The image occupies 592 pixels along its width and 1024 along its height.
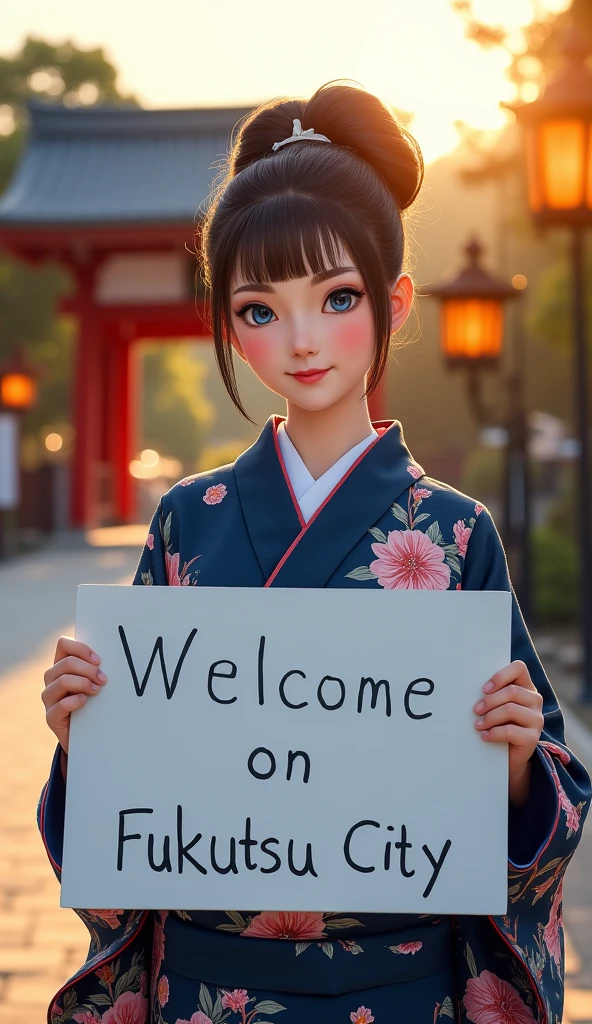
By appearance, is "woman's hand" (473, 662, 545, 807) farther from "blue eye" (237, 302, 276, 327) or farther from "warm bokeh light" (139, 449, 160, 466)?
"warm bokeh light" (139, 449, 160, 466)

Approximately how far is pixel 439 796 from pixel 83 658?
0.48 meters

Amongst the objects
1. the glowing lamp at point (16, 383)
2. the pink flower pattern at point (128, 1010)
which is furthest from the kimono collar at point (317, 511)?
the glowing lamp at point (16, 383)

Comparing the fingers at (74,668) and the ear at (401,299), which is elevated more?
the ear at (401,299)

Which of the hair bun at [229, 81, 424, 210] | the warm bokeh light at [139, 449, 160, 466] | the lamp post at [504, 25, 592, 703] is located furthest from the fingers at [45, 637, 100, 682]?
the warm bokeh light at [139, 449, 160, 466]

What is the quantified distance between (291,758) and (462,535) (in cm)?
39

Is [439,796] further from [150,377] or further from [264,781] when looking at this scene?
[150,377]

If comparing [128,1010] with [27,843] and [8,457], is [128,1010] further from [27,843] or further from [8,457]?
[8,457]

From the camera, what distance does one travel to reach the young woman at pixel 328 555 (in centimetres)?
140

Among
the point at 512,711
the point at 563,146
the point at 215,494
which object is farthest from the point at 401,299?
the point at 563,146

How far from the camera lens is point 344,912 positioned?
1.39 meters

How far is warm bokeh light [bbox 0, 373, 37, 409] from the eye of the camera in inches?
659

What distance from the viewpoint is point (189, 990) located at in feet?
4.71

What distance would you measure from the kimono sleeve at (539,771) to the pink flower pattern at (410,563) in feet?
0.15

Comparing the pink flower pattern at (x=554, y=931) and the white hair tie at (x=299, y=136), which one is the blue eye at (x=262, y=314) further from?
the pink flower pattern at (x=554, y=931)
